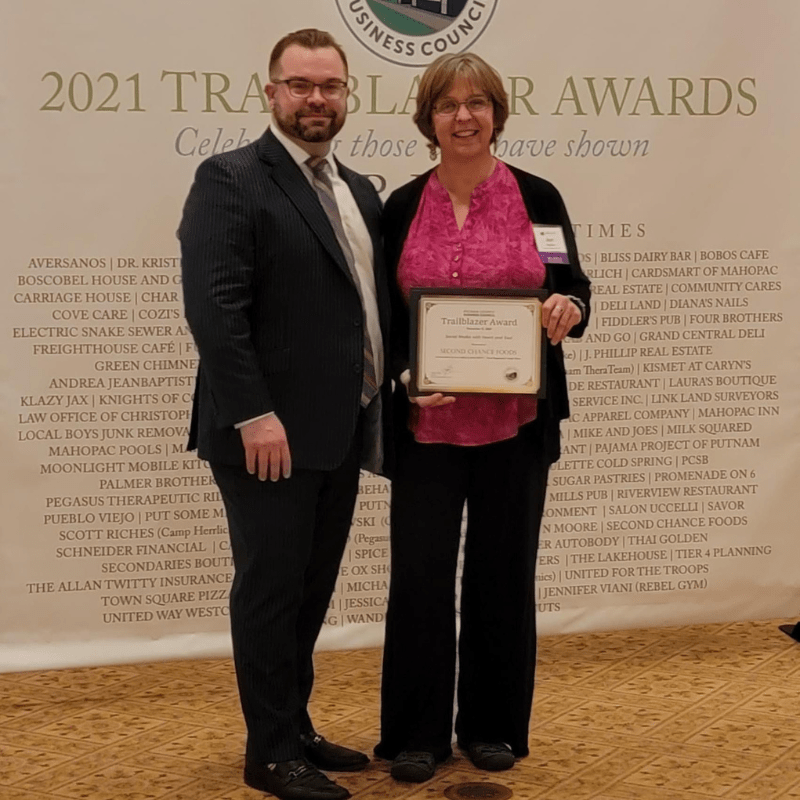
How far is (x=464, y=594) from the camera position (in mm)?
3049

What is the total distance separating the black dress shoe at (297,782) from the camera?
278 cm

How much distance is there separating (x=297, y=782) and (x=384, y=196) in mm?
1753

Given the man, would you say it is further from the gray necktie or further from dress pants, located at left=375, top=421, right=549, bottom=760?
dress pants, located at left=375, top=421, right=549, bottom=760

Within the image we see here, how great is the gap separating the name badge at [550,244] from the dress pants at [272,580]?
22.3 inches

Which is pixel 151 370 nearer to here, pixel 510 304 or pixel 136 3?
pixel 136 3

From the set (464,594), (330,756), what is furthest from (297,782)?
(464,594)

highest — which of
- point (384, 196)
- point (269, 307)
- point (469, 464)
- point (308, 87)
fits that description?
point (308, 87)

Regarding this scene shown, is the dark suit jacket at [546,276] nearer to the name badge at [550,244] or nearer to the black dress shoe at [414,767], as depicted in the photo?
the name badge at [550,244]

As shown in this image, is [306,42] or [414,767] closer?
[306,42]

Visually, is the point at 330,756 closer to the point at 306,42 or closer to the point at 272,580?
the point at 272,580

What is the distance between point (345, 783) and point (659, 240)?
Answer: 1.94m

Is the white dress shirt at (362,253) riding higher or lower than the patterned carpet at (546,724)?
higher

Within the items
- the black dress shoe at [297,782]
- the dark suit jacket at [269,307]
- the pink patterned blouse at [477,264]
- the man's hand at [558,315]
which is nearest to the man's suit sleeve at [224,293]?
the dark suit jacket at [269,307]

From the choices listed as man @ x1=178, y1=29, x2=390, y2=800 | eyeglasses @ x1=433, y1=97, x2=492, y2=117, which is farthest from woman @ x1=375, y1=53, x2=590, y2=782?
man @ x1=178, y1=29, x2=390, y2=800
